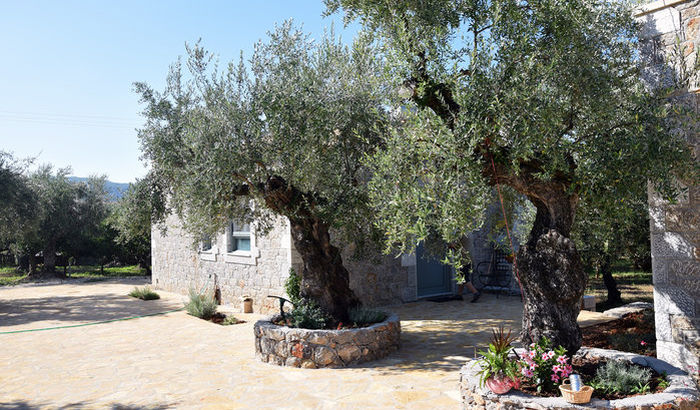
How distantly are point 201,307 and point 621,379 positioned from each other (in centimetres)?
828

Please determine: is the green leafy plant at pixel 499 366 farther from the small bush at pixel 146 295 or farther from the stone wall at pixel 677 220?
the small bush at pixel 146 295

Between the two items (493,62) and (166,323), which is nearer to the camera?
(493,62)

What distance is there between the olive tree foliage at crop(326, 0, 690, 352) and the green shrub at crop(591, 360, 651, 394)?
0.35 m

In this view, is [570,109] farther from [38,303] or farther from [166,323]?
[38,303]

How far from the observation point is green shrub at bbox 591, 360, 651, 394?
3988mm

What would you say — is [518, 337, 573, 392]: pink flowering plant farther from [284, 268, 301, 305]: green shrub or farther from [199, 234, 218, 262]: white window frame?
[199, 234, 218, 262]: white window frame

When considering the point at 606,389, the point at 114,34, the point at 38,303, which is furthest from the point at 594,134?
the point at 38,303

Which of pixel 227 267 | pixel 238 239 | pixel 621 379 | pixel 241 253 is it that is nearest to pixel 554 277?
pixel 621 379

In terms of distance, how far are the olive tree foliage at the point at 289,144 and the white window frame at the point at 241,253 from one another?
10.0 feet

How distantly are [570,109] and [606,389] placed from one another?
7.89 ft

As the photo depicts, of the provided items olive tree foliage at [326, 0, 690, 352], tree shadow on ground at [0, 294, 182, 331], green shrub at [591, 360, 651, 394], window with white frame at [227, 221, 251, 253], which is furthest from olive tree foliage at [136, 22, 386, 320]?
tree shadow on ground at [0, 294, 182, 331]

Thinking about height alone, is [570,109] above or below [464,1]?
below

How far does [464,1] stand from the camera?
4.69 m

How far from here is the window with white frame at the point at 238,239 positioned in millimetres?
11219
